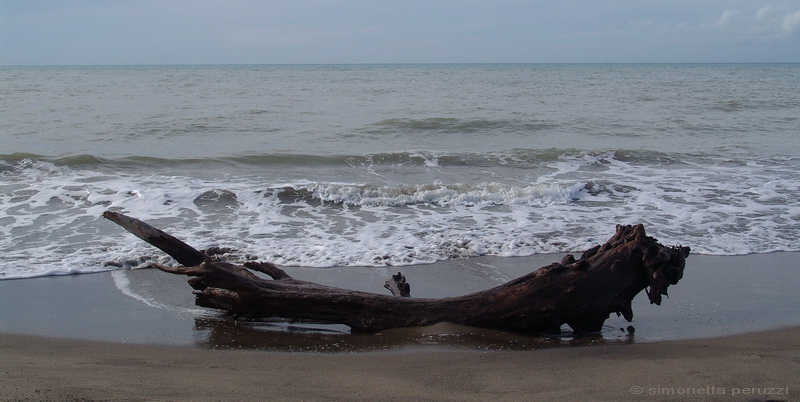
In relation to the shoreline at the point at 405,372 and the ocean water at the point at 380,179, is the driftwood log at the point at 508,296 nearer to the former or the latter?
the shoreline at the point at 405,372

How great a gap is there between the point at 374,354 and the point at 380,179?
7880 mm

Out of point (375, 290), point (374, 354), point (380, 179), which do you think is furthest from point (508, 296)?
point (380, 179)

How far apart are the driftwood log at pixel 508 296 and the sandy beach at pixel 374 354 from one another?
0.11 meters

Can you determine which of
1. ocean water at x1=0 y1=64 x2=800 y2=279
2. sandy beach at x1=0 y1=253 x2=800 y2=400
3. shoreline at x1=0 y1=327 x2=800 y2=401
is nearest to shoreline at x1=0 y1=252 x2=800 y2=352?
sandy beach at x1=0 y1=253 x2=800 y2=400

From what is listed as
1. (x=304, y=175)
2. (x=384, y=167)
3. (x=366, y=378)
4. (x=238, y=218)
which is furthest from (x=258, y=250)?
(x=384, y=167)

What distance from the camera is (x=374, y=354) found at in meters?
4.05

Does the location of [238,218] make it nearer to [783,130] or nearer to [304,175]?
[304,175]

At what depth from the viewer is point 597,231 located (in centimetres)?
796

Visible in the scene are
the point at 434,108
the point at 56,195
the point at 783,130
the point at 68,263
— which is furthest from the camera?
the point at 434,108

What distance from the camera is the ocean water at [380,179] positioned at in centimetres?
730

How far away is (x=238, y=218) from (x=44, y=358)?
15.4 feet

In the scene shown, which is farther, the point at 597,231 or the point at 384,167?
the point at 384,167

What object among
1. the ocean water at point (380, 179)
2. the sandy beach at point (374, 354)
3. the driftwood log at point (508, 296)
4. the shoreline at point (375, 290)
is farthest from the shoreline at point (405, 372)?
the ocean water at point (380, 179)

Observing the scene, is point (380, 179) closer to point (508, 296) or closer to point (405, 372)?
point (508, 296)
